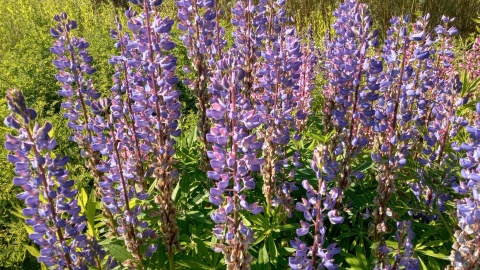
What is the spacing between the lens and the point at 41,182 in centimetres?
172

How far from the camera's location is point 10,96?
5.30ft

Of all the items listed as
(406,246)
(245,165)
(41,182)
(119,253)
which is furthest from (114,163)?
(406,246)

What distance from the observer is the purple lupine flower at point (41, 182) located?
1646mm

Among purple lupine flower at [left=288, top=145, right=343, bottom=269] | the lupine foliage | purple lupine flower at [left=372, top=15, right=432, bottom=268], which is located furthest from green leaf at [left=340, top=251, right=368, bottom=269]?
purple lupine flower at [left=288, top=145, right=343, bottom=269]

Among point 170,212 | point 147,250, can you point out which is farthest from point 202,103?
point 147,250

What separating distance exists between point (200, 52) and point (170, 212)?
1.13 metres

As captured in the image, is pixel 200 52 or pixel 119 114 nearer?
pixel 119 114

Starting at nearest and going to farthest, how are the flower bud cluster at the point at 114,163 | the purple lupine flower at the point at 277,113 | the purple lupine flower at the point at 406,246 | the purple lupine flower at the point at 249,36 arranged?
the purple lupine flower at the point at 406,246, the flower bud cluster at the point at 114,163, the purple lupine flower at the point at 277,113, the purple lupine flower at the point at 249,36

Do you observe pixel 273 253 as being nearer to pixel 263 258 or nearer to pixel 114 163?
pixel 263 258

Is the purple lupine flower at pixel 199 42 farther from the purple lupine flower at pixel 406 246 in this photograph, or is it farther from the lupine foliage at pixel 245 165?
the purple lupine flower at pixel 406 246

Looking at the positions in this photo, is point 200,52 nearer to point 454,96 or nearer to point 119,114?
point 119,114

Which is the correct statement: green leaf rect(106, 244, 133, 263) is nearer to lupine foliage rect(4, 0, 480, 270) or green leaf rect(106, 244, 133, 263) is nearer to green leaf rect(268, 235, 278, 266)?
lupine foliage rect(4, 0, 480, 270)

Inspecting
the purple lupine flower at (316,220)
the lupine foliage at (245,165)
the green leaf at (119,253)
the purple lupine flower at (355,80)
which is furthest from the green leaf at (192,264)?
the purple lupine flower at (355,80)

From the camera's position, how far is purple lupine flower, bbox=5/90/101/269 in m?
1.65
